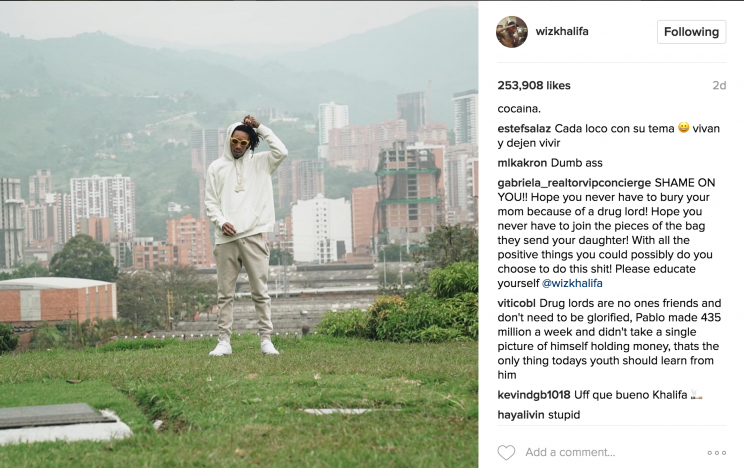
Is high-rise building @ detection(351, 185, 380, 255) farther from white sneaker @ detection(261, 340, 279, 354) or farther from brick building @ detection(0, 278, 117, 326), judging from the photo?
white sneaker @ detection(261, 340, 279, 354)

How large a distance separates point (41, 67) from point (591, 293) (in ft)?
625

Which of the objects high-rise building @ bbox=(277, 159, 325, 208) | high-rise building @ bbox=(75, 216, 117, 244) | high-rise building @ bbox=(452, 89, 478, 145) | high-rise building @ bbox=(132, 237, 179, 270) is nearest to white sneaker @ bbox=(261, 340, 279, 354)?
high-rise building @ bbox=(132, 237, 179, 270)

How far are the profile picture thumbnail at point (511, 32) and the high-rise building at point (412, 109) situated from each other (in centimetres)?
18761

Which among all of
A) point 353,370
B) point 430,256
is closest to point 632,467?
point 353,370

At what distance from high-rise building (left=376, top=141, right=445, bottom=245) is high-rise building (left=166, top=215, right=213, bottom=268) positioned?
76.2 ft

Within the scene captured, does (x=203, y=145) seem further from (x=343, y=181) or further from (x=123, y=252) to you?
(x=123, y=252)

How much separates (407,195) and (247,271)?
104473mm

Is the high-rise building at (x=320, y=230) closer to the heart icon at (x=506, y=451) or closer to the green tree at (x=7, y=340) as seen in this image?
the green tree at (x=7, y=340)

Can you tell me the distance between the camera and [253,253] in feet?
18.1

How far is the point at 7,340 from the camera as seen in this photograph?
7.98 metres

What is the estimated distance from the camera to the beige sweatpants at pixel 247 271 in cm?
554

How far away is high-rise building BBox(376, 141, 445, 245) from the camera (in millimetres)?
108625

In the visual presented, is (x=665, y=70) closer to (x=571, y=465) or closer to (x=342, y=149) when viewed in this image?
(x=571, y=465)

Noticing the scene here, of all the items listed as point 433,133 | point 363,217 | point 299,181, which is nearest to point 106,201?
point 299,181
